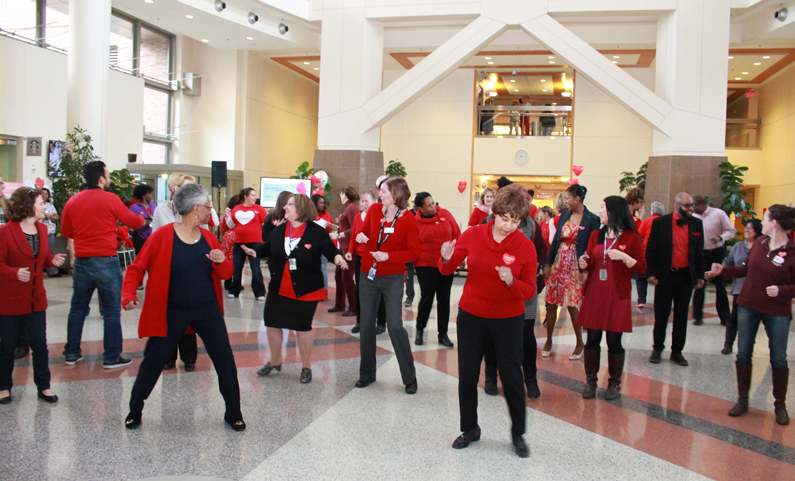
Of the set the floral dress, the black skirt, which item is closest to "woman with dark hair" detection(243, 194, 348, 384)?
the black skirt

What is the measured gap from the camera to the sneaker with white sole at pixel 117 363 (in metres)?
4.51

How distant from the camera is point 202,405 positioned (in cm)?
380

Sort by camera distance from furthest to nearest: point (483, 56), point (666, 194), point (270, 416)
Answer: point (483, 56) → point (666, 194) → point (270, 416)

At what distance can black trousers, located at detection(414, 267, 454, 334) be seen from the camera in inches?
218

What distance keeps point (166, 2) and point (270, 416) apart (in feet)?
35.2

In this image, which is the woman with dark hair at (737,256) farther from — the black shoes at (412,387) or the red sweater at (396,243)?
the black shoes at (412,387)

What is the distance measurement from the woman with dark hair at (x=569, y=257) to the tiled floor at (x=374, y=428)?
47 cm

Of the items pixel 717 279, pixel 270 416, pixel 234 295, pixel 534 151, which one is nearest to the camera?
pixel 270 416

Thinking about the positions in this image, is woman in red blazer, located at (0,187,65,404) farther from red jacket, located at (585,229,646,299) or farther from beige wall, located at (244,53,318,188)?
beige wall, located at (244,53,318,188)

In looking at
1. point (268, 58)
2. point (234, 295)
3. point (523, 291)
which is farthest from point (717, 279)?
point (268, 58)

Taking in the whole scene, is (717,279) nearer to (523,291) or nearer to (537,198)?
(523,291)

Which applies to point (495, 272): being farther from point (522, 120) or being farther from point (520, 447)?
point (522, 120)

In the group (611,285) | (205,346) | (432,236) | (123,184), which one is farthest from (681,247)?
(123,184)

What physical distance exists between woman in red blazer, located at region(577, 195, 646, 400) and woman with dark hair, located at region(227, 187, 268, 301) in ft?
15.1
